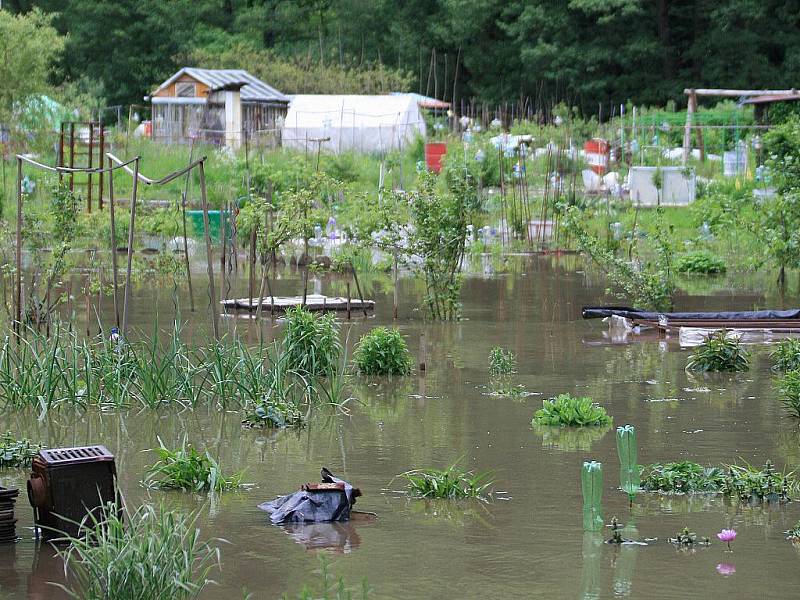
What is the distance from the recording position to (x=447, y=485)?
28.1ft

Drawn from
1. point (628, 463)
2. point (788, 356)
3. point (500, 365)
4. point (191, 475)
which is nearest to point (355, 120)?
point (500, 365)

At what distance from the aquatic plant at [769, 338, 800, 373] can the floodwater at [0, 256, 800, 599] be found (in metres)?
0.27

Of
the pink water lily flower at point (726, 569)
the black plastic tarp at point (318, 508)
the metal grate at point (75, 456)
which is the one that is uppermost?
the metal grate at point (75, 456)

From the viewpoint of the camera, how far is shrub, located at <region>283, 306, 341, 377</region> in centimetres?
1191

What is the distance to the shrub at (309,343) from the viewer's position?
11914mm

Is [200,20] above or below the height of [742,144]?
above

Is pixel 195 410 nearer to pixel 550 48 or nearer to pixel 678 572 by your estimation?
pixel 678 572

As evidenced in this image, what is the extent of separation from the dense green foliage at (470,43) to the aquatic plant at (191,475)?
43.7 meters

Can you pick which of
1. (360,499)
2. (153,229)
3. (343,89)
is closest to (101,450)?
(360,499)

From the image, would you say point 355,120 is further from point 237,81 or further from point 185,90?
point 185,90

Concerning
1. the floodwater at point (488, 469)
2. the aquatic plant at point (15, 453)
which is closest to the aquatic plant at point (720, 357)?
the floodwater at point (488, 469)

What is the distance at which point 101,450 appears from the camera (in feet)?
25.1

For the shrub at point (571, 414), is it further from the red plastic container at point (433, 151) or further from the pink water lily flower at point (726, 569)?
the red plastic container at point (433, 151)

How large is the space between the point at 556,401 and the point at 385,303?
7983 millimetres
